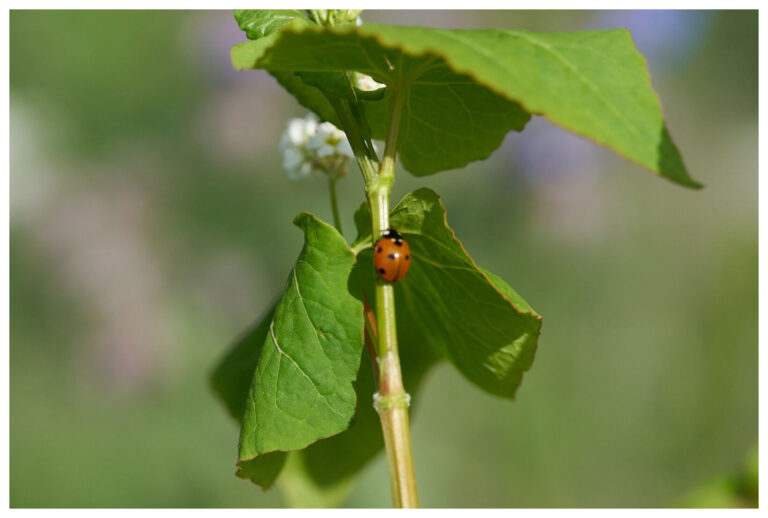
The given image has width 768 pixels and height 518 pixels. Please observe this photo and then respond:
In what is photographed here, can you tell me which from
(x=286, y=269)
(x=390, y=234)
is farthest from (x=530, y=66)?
(x=286, y=269)

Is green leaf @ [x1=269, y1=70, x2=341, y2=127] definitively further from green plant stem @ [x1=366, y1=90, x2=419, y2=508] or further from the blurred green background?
the blurred green background

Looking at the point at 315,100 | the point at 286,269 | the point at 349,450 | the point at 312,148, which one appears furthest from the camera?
the point at 286,269

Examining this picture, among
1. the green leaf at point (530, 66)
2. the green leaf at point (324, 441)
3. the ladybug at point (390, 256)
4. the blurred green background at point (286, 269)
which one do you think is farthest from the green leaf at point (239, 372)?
the blurred green background at point (286, 269)

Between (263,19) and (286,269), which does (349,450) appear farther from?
(286,269)

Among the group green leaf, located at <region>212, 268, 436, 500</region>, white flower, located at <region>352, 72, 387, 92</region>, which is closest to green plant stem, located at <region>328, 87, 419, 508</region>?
white flower, located at <region>352, 72, 387, 92</region>
